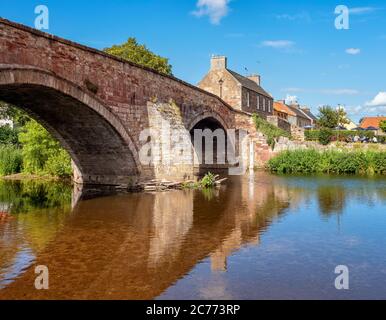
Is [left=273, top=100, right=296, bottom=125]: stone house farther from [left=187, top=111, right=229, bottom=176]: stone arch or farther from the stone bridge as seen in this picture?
the stone bridge

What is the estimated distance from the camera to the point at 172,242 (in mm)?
11625

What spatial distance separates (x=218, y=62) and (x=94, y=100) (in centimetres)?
2997

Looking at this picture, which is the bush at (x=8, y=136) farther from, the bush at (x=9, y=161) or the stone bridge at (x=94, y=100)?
the stone bridge at (x=94, y=100)

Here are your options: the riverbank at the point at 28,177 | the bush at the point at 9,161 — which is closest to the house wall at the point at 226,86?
the bush at the point at 9,161

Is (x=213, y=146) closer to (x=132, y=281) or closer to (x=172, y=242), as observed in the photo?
(x=172, y=242)

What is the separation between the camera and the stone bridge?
14656 mm

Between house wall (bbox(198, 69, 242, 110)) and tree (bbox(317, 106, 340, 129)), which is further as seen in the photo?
tree (bbox(317, 106, 340, 129))

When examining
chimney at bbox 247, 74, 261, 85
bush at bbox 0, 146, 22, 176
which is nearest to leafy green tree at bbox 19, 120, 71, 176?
bush at bbox 0, 146, 22, 176

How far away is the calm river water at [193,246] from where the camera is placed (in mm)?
8047

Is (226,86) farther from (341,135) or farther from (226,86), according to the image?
(341,135)

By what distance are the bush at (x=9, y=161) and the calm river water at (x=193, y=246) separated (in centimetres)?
1185

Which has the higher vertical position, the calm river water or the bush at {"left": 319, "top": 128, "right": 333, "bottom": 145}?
the bush at {"left": 319, "top": 128, "right": 333, "bottom": 145}

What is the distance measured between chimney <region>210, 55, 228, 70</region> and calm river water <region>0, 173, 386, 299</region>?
2788cm
